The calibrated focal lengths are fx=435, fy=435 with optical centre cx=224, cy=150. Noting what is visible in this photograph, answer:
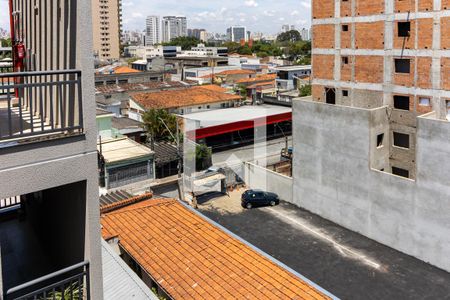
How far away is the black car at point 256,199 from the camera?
32.0 m

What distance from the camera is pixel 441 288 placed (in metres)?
22.2

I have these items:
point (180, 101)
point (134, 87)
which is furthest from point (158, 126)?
point (134, 87)

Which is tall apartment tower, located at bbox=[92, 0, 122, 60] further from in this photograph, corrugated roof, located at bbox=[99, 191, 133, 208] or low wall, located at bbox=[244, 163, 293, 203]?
corrugated roof, located at bbox=[99, 191, 133, 208]

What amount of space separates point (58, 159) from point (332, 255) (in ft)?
72.4

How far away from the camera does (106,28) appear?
530 feet

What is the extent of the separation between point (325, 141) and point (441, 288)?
457 inches

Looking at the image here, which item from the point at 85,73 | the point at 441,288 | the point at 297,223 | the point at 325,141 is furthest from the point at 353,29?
the point at 85,73

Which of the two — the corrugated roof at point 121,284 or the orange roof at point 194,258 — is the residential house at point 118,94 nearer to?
the orange roof at point 194,258

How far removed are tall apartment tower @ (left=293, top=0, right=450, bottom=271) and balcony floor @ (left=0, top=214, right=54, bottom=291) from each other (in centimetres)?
2102

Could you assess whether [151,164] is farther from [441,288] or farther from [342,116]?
[441,288]

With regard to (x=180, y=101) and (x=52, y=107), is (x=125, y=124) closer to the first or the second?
(x=180, y=101)

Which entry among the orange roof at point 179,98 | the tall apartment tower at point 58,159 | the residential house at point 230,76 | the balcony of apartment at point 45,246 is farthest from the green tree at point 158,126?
the residential house at point 230,76

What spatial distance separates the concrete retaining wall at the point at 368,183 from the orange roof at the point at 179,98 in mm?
22493

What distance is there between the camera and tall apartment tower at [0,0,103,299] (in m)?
5.54
